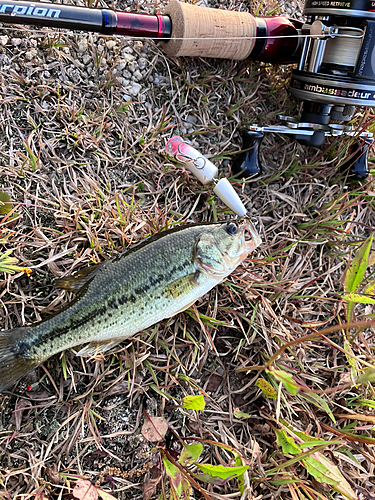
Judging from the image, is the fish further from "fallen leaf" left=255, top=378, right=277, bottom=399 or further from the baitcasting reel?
the baitcasting reel

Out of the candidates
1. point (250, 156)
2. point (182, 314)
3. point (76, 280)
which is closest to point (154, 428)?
point (182, 314)

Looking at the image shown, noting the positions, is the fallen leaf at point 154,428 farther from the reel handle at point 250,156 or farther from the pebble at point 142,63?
the pebble at point 142,63

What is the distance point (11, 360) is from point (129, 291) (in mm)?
1065

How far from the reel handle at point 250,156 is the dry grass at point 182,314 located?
16cm

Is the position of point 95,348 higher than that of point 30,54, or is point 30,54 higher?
point 30,54

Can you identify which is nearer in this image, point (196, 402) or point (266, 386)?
point (196, 402)

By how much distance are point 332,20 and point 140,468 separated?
4522 mm

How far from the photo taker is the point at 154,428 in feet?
11.0

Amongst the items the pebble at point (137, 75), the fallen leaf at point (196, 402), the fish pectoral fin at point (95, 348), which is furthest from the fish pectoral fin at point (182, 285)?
the pebble at point (137, 75)

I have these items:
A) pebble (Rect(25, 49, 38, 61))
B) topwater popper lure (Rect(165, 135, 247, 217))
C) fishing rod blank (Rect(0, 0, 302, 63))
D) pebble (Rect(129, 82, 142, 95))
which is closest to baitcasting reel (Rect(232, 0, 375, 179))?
fishing rod blank (Rect(0, 0, 302, 63))

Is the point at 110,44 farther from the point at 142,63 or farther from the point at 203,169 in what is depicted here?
the point at 203,169

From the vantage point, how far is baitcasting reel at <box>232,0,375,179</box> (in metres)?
3.61

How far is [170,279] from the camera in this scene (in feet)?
10.4

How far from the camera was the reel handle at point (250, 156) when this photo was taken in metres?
4.07
